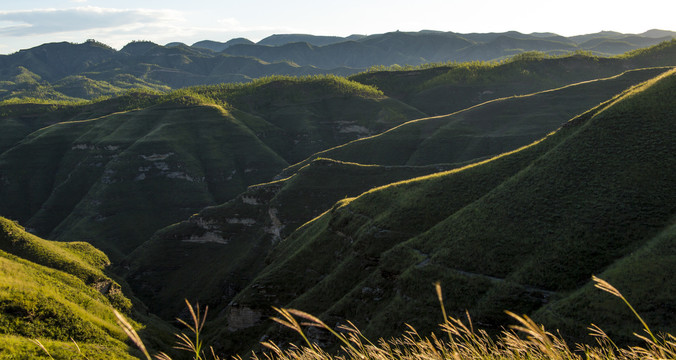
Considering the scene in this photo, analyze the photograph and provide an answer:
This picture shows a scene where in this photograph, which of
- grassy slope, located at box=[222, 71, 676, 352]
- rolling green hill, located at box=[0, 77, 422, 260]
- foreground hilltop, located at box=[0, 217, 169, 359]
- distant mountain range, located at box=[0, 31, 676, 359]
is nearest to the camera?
foreground hilltop, located at box=[0, 217, 169, 359]

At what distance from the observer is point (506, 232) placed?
41719mm

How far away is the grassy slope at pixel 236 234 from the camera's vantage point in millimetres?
94562

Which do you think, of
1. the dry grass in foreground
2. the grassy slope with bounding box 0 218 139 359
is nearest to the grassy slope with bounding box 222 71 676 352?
the grassy slope with bounding box 0 218 139 359

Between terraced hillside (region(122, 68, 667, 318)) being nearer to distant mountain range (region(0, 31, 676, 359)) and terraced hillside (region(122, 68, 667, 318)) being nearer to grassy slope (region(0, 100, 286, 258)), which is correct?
distant mountain range (region(0, 31, 676, 359))

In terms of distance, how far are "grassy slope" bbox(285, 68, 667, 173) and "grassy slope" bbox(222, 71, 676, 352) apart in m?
77.9

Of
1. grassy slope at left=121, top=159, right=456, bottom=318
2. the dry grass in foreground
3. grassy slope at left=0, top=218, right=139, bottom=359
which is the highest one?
the dry grass in foreground

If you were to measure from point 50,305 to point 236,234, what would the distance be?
224ft

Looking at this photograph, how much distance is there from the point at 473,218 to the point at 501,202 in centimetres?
366

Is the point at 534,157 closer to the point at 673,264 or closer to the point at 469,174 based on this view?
the point at 469,174

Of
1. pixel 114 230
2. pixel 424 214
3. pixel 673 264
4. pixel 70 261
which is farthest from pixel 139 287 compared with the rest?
pixel 673 264

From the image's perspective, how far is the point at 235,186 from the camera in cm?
17538

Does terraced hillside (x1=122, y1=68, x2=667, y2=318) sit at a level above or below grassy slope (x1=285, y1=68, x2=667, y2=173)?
below

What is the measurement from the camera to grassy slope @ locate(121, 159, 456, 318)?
310 feet

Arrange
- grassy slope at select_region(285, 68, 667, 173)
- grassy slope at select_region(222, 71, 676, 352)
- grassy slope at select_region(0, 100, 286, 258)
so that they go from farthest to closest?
grassy slope at select_region(0, 100, 286, 258), grassy slope at select_region(285, 68, 667, 173), grassy slope at select_region(222, 71, 676, 352)
